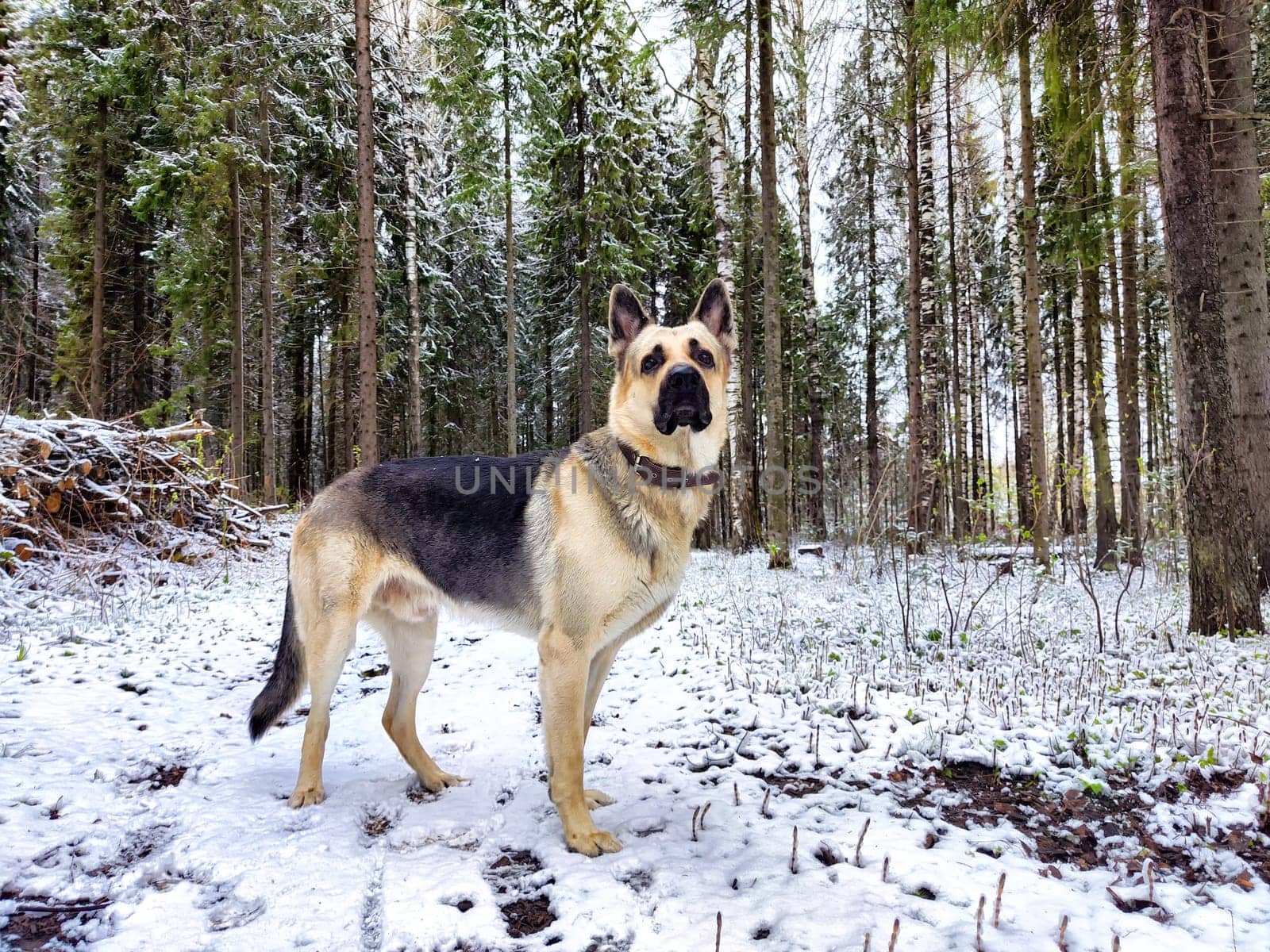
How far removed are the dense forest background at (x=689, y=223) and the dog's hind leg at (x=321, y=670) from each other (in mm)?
5267

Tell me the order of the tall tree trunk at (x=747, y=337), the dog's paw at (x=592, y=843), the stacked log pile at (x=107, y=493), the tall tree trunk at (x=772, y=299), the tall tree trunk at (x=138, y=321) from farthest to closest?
the tall tree trunk at (x=138, y=321)
the tall tree trunk at (x=747, y=337)
the tall tree trunk at (x=772, y=299)
the stacked log pile at (x=107, y=493)
the dog's paw at (x=592, y=843)

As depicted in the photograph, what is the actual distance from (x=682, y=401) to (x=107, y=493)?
9553 mm

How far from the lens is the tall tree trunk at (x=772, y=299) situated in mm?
10570

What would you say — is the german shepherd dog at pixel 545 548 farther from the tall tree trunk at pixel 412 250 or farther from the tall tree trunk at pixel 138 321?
the tall tree trunk at pixel 138 321

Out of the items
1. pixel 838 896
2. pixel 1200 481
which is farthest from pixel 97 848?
pixel 1200 481

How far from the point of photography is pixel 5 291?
2133cm

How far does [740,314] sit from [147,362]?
1991 centimetres

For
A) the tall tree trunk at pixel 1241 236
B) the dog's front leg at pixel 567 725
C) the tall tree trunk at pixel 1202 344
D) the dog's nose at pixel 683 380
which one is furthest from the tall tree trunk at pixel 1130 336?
the dog's front leg at pixel 567 725

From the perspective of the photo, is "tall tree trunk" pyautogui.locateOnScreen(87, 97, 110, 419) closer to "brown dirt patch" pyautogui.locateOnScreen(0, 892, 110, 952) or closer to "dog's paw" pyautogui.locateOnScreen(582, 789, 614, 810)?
"brown dirt patch" pyautogui.locateOnScreen(0, 892, 110, 952)

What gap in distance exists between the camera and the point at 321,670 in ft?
11.3

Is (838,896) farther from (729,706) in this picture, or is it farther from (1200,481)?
(1200,481)

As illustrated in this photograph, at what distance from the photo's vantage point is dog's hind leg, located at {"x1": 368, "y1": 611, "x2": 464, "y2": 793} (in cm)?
365

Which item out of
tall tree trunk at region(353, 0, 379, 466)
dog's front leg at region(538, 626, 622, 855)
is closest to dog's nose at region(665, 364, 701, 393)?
dog's front leg at region(538, 626, 622, 855)

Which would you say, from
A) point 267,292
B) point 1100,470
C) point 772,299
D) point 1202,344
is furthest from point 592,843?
point 267,292
